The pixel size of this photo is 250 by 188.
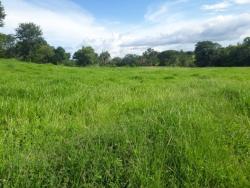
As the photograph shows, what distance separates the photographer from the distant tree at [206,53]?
78537mm

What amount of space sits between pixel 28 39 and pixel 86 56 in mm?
20297

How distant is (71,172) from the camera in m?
3.91

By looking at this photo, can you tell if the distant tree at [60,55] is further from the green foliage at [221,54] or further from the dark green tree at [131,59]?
the green foliage at [221,54]

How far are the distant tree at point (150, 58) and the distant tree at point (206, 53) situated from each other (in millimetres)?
16595

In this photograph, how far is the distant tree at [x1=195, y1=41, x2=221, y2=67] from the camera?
78537mm

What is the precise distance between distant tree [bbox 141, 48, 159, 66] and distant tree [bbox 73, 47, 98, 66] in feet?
50.1

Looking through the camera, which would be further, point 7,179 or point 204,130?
point 204,130

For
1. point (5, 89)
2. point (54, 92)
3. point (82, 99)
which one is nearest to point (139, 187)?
point (82, 99)

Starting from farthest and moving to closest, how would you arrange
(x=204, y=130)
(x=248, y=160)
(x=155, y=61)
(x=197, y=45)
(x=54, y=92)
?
1. (x=155, y=61)
2. (x=197, y=45)
3. (x=54, y=92)
4. (x=204, y=130)
5. (x=248, y=160)

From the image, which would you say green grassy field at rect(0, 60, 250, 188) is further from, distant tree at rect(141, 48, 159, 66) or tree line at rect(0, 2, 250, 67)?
distant tree at rect(141, 48, 159, 66)

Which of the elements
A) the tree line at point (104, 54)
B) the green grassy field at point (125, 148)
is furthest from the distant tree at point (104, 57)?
the green grassy field at point (125, 148)

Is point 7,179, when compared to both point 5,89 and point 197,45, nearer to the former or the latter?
point 5,89

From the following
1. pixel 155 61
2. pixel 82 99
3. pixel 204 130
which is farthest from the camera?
pixel 155 61

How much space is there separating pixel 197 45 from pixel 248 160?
88406 mm
